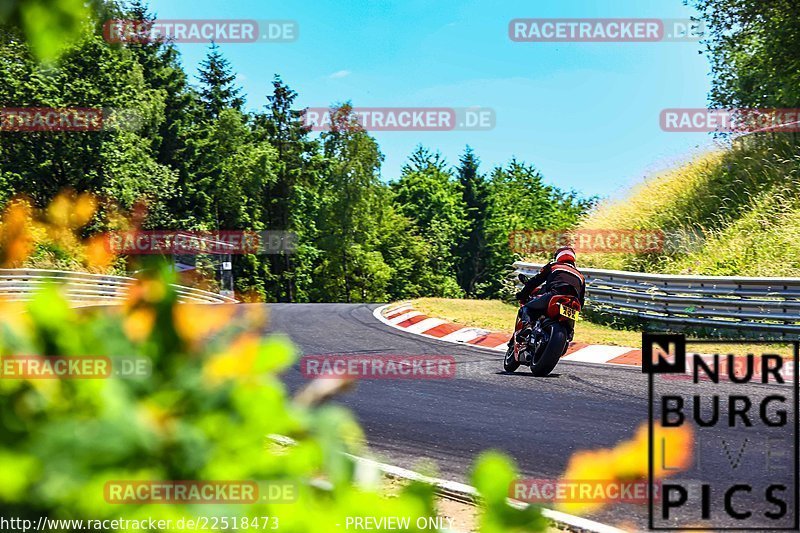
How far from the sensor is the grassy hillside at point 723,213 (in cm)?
1677

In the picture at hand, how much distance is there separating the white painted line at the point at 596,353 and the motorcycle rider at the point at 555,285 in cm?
175

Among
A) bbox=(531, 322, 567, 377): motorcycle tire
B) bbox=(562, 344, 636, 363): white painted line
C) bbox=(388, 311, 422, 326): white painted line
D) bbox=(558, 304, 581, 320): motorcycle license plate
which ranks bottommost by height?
bbox=(562, 344, 636, 363): white painted line

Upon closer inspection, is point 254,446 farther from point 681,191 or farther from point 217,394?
point 681,191

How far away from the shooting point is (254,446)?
887 mm

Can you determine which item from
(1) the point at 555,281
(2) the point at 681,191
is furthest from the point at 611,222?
(1) the point at 555,281

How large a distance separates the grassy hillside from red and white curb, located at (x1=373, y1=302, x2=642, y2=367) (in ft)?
20.1

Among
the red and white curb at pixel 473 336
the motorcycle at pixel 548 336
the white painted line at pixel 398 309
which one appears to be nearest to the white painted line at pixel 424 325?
the red and white curb at pixel 473 336

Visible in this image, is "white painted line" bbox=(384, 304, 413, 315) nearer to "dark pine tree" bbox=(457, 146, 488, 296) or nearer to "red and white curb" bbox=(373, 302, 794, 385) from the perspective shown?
"red and white curb" bbox=(373, 302, 794, 385)

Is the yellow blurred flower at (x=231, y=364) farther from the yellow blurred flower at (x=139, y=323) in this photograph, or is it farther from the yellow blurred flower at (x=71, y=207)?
the yellow blurred flower at (x=71, y=207)

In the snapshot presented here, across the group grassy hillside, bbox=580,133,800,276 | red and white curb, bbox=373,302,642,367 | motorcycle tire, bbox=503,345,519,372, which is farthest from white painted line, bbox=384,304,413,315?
motorcycle tire, bbox=503,345,519,372

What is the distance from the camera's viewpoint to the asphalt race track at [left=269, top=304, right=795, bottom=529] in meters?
5.41

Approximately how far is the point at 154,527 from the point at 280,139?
205 feet

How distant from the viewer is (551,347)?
904cm

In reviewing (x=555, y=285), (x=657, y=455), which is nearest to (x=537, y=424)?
(x=657, y=455)
